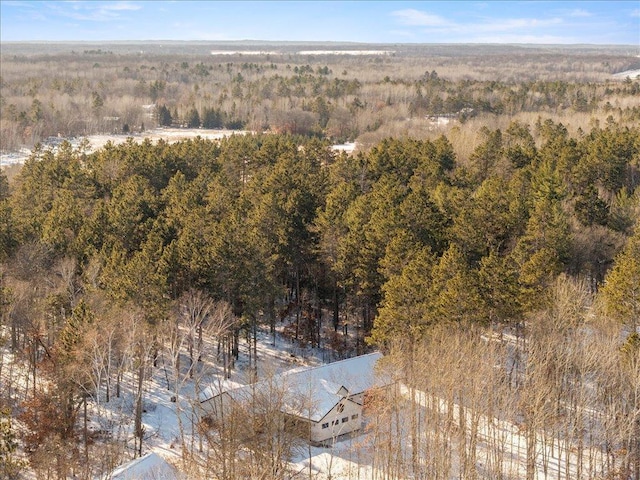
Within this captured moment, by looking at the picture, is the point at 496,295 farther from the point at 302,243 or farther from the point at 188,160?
the point at 188,160

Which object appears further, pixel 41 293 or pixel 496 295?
pixel 41 293

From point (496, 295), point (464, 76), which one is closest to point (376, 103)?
point (464, 76)

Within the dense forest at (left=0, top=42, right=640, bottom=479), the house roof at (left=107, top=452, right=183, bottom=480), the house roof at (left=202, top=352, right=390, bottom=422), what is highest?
the dense forest at (left=0, top=42, right=640, bottom=479)

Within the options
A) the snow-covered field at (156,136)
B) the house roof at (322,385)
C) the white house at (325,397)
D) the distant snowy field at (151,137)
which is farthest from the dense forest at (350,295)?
the snow-covered field at (156,136)

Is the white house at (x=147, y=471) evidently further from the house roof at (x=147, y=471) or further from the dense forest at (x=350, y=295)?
the dense forest at (x=350, y=295)

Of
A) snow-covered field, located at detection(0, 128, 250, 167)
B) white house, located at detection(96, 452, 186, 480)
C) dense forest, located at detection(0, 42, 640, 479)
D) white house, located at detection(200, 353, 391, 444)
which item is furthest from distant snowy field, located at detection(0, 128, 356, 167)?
white house, located at detection(96, 452, 186, 480)

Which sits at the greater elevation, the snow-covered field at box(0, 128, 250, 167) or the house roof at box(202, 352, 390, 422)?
the snow-covered field at box(0, 128, 250, 167)

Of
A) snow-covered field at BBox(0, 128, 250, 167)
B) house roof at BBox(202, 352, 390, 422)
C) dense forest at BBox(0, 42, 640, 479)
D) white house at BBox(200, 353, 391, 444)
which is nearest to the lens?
dense forest at BBox(0, 42, 640, 479)

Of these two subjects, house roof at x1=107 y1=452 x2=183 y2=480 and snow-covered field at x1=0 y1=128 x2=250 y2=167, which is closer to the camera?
house roof at x1=107 y1=452 x2=183 y2=480

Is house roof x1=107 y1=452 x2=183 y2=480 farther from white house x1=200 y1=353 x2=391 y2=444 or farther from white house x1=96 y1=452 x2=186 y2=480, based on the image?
white house x1=200 y1=353 x2=391 y2=444
